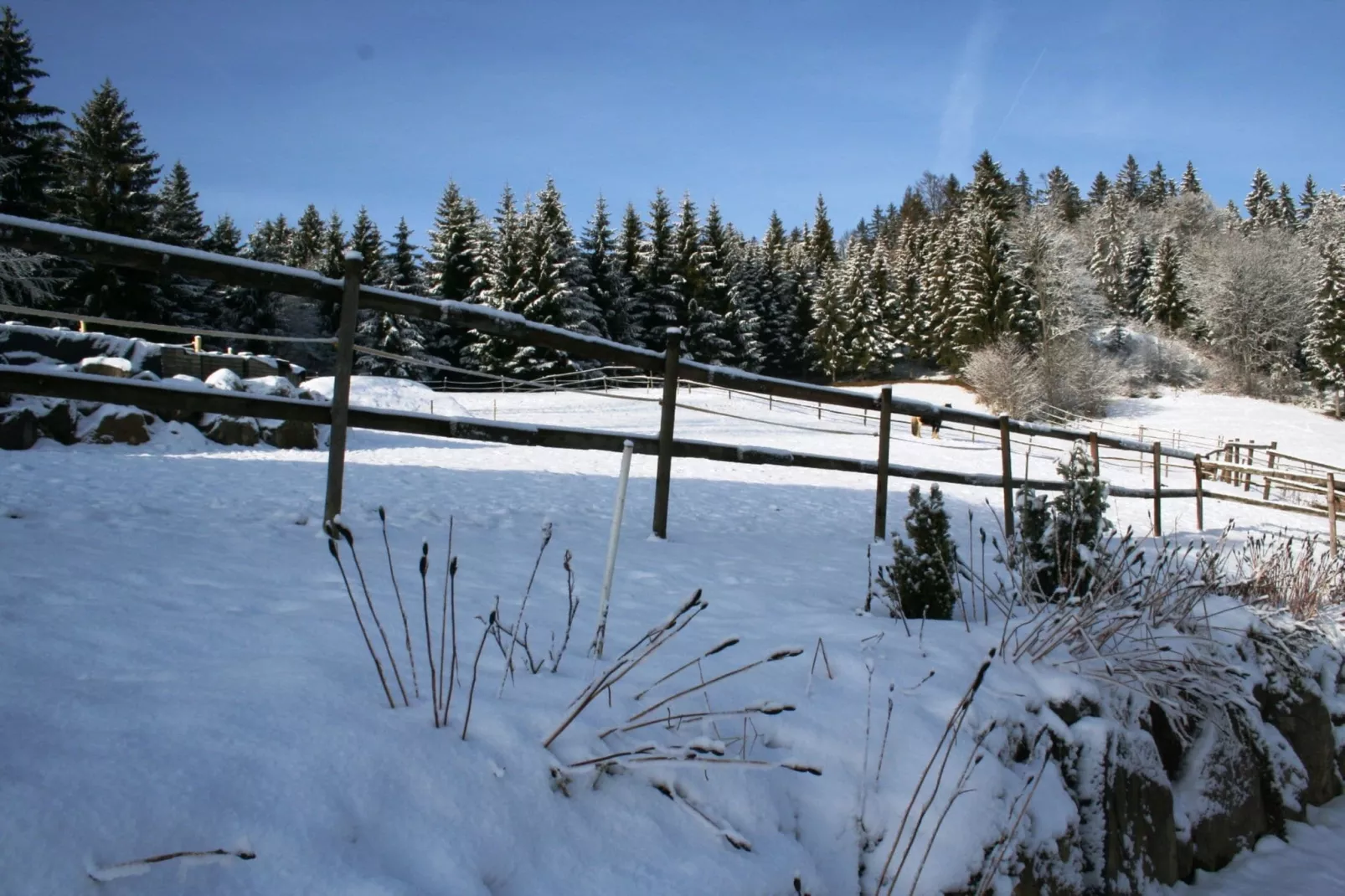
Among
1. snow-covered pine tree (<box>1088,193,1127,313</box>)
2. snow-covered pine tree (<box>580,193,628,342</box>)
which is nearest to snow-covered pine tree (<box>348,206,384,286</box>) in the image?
snow-covered pine tree (<box>580,193,628,342</box>)

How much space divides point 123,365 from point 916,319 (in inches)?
1760

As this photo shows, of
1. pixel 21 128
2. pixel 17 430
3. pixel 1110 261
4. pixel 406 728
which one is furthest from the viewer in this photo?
pixel 1110 261

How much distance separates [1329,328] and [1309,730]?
46968 millimetres

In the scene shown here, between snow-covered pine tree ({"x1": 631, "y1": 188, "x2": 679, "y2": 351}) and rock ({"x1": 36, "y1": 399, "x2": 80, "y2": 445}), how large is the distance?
108ft

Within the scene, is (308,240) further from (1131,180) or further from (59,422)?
(1131,180)

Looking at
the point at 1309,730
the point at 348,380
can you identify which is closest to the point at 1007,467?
the point at 1309,730

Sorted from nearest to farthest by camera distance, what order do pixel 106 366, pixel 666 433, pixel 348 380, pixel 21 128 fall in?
pixel 348 380 → pixel 666 433 → pixel 106 366 → pixel 21 128

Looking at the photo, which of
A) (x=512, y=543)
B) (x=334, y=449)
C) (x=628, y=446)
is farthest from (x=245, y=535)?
(x=628, y=446)

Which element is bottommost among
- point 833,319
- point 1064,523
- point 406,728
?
point 406,728

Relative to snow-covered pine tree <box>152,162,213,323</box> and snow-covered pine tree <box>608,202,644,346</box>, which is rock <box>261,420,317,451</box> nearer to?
snow-covered pine tree <box>152,162,213,323</box>

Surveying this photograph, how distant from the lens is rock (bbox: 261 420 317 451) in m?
10.8

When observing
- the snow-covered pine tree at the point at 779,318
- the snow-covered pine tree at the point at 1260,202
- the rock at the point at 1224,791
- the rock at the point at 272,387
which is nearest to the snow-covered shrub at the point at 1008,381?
the snow-covered pine tree at the point at 779,318

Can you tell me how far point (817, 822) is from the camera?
1.72m

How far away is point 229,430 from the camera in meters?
10.4
